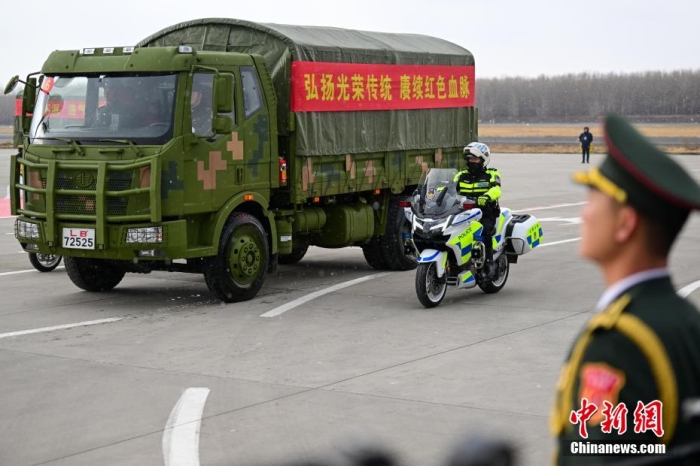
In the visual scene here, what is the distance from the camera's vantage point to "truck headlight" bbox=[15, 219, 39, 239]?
13.0m

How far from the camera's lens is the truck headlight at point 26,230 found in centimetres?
1298

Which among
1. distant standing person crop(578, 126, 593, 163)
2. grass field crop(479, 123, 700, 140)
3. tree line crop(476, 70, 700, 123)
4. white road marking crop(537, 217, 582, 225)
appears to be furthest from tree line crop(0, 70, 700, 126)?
white road marking crop(537, 217, 582, 225)

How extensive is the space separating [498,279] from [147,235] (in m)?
4.21

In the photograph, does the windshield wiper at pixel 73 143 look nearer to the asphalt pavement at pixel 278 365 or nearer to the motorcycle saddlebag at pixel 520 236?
the asphalt pavement at pixel 278 365

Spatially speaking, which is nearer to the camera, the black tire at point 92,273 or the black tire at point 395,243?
the black tire at point 92,273

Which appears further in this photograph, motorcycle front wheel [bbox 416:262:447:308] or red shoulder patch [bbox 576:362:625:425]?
motorcycle front wheel [bbox 416:262:447:308]

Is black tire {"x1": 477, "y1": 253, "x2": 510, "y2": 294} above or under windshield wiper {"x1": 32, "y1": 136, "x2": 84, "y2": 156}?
under

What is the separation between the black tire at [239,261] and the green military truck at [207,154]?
0.02 meters

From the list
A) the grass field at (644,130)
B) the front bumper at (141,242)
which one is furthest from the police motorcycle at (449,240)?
the grass field at (644,130)

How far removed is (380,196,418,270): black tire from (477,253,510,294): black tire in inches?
85.3

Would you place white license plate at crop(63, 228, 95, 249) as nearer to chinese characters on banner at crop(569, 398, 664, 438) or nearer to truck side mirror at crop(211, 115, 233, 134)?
truck side mirror at crop(211, 115, 233, 134)

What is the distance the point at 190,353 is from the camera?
1026 cm

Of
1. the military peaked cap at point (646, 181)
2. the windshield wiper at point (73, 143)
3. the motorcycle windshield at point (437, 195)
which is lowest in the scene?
the motorcycle windshield at point (437, 195)

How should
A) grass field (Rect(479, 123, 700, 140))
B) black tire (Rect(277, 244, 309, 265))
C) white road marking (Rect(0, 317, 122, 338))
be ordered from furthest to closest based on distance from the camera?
1. grass field (Rect(479, 123, 700, 140))
2. black tire (Rect(277, 244, 309, 265))
3. white road marking (Rect(0, 317, 122, 338))
